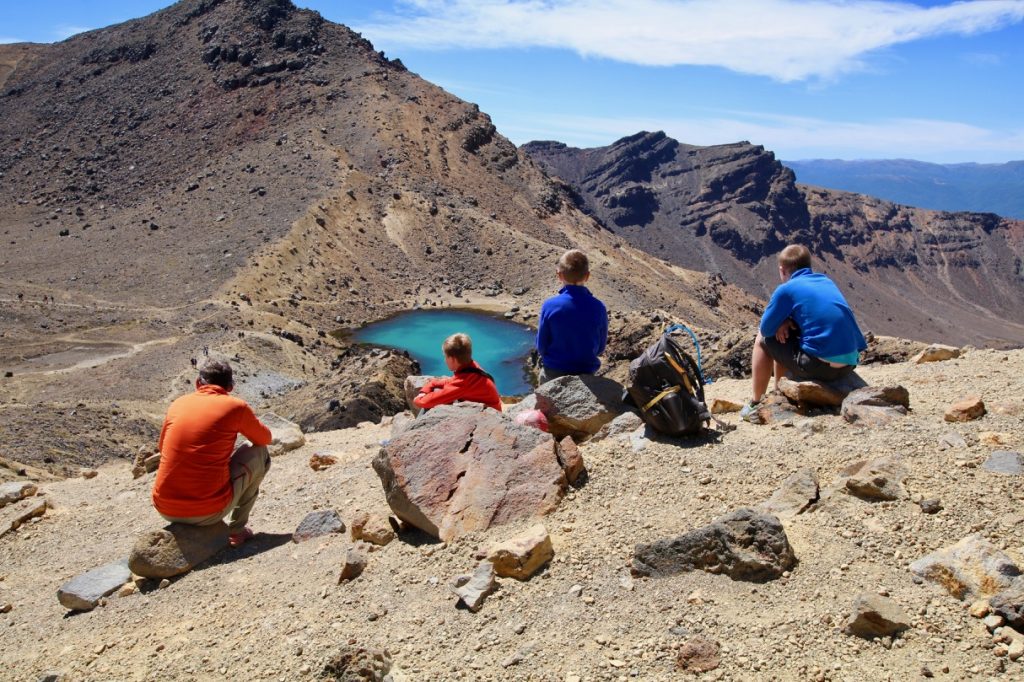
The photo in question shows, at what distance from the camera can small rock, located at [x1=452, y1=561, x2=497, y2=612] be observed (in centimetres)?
490

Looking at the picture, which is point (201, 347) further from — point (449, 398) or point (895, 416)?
point (895, 416)

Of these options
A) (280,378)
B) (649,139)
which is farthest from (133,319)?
(649,139)

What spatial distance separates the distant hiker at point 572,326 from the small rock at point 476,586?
3074 millimetres

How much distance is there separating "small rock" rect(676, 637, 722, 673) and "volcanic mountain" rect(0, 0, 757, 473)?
14.2m

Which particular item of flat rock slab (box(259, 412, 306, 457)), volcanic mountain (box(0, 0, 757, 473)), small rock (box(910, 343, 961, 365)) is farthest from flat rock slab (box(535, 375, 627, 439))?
volcanic mountain (box(0, 0, 757, 473))

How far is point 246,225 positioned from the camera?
43.2m

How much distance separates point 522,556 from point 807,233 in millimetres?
133546

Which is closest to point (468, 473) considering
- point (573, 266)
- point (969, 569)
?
point (573, 266)

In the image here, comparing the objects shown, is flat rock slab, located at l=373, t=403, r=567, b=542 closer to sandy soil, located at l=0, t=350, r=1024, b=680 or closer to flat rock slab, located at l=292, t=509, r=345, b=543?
sandy soil, located at l=0, t=350, r=1024, b=680

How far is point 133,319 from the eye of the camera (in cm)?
3222

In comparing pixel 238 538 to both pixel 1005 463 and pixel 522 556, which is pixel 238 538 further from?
pixel 1005 463

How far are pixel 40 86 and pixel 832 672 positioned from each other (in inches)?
3331

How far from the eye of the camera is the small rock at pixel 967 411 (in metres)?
6.55

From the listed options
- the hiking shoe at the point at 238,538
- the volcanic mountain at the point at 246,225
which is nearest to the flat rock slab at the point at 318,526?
the hiking shoe at the point at 238,538
